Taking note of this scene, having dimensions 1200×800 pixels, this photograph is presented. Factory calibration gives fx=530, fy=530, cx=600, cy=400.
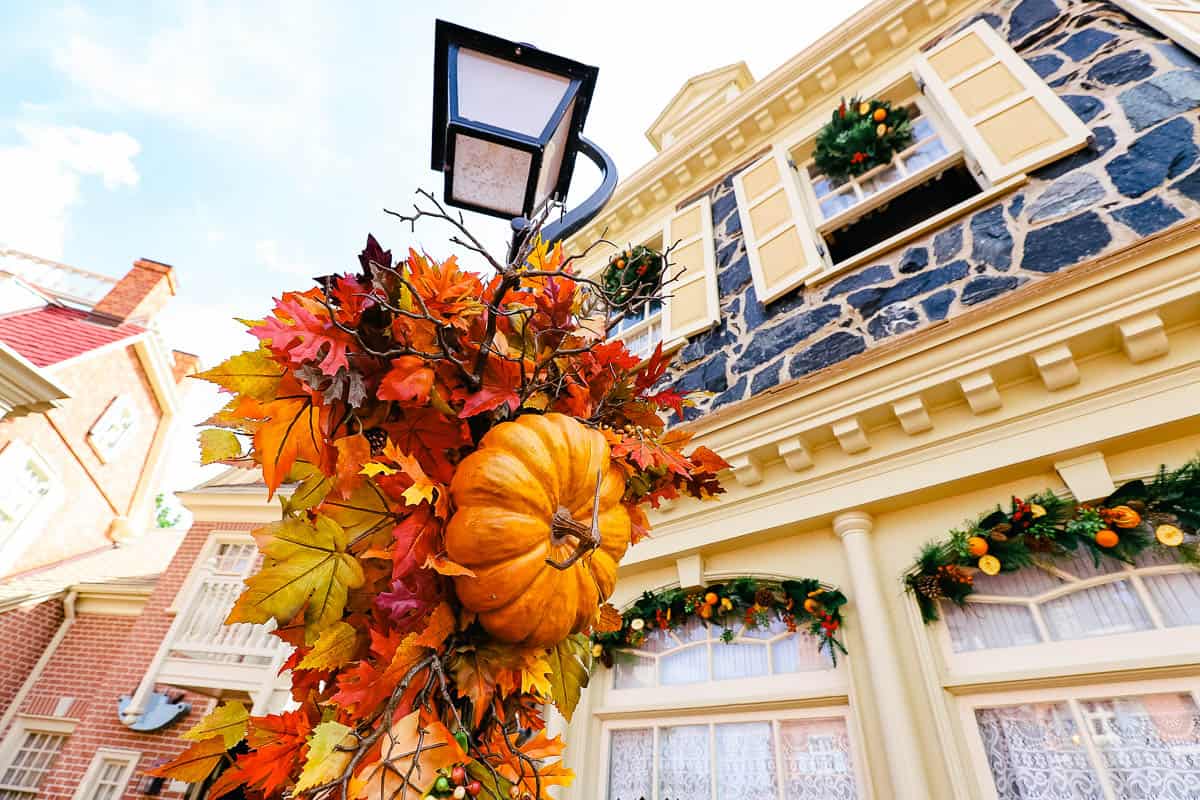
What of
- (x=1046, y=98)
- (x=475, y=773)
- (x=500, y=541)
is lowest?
(x=475, y=773)

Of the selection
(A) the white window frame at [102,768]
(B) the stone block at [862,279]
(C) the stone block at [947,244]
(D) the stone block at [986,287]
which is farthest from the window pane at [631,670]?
(A) the white window frame at [102,768]

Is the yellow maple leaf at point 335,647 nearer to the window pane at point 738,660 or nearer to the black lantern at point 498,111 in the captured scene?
the black lantern at point 498,111

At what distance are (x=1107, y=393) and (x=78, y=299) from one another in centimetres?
1780

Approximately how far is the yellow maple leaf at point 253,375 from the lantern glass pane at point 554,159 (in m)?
0.90

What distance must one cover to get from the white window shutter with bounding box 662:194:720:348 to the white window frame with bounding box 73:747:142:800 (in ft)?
28.9

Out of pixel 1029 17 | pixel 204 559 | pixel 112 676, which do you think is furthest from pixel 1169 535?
pixel 112 676

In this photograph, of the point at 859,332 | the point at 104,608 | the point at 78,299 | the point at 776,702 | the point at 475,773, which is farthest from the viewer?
the point at 78,299

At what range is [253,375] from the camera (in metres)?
0.90

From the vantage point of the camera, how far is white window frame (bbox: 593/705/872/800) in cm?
233

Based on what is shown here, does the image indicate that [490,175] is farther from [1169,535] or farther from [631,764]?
[631,764]

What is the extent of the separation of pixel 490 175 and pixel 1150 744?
2.91 m

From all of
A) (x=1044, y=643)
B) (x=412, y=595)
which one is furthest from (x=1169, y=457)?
(x=412, y=595)

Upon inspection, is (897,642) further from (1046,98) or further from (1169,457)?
(1046,98)

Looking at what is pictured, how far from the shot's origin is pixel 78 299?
40.8ft
